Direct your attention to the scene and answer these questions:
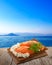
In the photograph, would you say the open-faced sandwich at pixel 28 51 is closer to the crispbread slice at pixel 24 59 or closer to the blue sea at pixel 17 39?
the crispbread slice at pixel 24 59

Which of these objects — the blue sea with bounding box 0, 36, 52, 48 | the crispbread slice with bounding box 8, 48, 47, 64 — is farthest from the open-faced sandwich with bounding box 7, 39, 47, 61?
the blue sea with bounding box 0, 36, 52, 48

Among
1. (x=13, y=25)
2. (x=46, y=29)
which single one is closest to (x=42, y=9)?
(x=46, y=29)

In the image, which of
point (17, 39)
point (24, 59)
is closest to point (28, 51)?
point (24, 59)

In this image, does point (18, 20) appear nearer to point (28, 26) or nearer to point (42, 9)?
point (28, 26)

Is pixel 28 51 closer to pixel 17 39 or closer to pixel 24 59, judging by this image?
pixel 24 59

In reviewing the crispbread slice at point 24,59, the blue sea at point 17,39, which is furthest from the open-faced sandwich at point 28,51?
the blue sea at point 17,39

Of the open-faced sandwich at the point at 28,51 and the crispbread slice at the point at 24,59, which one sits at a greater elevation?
the open-faced sandwich at the point at 28,51

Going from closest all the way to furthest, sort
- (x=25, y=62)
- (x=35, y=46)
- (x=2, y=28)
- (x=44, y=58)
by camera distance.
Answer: (x=25, y=62)
(x=44, y=58)
(x=35, y=46)
(x=2, y=28)

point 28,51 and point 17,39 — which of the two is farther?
point 17,39

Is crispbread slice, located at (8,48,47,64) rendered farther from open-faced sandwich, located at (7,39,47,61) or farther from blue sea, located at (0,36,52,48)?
blue sea, located at (0,36,52,48)

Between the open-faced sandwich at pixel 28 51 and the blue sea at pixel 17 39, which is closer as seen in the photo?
the open-faced sandwich at pixel 28 51

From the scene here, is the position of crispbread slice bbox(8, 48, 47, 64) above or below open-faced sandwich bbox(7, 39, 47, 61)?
below
